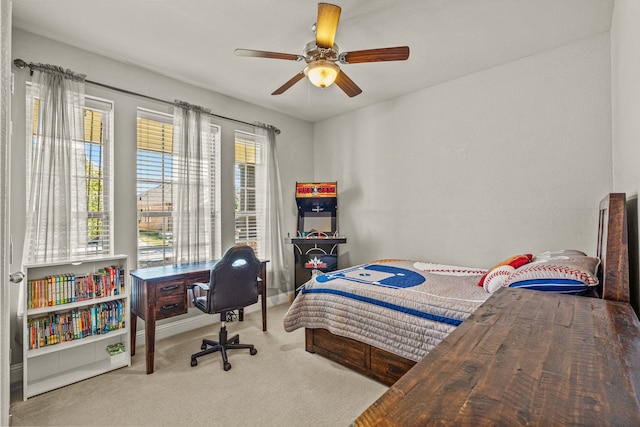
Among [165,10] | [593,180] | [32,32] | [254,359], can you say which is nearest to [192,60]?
[165,10]

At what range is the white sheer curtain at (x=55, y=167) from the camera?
8.15ft

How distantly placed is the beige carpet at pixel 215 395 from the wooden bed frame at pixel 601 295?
0.09m

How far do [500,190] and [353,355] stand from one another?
231cm

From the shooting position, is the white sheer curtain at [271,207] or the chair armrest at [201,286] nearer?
the chair armrest at [201,286]

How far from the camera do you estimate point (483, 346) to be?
0.94 metres

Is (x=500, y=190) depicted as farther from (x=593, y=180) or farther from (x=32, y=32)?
(x=32, y=32)

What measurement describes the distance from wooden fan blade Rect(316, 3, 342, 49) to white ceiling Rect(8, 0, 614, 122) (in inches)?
13.6

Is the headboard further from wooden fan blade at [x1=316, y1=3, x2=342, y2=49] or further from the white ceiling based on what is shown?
wooden fan blade at [x1=316, y1=3, x2=342, y2=49]

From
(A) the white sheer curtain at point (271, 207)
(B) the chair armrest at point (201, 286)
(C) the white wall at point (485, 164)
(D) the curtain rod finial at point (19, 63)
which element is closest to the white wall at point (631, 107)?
(C) the white wall at point (485, 164)

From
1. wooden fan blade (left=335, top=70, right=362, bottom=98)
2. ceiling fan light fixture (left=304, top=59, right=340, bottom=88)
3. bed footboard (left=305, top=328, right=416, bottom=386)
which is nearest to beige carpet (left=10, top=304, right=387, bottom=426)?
bed footboard (left=305, top=328, right=416, bottom=386)

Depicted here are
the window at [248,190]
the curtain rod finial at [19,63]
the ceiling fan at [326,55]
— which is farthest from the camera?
the window at [248,190]

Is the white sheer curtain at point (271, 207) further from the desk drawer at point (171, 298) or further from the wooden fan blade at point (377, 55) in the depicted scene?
the wooden fan blade at point (377, 55)

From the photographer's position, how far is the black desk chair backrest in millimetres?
2654

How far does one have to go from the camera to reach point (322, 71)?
2309mm
